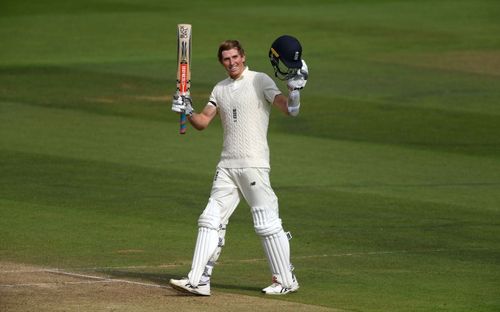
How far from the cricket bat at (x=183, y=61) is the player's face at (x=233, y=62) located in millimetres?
338

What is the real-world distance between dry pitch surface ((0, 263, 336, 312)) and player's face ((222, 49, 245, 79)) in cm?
180

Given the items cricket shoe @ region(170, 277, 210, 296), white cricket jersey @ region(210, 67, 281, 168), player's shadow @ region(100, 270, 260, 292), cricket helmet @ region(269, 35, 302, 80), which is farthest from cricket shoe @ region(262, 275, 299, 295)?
cricket helmet @ region(269, 35, 302, 80)

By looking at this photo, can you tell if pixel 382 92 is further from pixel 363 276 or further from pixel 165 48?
pixel 363 276

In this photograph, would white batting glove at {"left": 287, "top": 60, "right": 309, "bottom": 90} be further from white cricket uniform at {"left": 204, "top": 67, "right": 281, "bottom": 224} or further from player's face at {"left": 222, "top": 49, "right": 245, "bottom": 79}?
player's face at {"left": 222, "top": 49, "right": 245, "bottom": 79}

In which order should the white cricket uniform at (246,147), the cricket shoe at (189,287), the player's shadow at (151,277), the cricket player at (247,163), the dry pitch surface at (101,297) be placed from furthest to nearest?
the player's shadow at (151,277) < the white cricket uniform at (246,147) < the cricket player at (247,163) < the cricket shoe at (189,287) < the dry pitch surface at (101,297)

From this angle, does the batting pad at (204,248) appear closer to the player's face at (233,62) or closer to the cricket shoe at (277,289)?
the cricket shoe at (277,289)

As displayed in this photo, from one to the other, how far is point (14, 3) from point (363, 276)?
25.8 metres

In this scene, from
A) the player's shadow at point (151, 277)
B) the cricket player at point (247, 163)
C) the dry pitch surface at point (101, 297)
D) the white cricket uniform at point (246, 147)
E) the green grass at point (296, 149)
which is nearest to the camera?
the dry pitch surface at point (101, 297)

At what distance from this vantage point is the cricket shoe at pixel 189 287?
1115 cm

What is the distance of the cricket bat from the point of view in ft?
37.8

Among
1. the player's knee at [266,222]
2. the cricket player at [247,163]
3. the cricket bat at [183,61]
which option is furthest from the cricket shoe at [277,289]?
the cricket bat at [183,61]

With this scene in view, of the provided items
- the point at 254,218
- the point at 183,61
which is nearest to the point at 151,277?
the point at 254,218

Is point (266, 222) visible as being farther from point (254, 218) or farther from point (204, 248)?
point (204, 248)

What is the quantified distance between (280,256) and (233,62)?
5.31 ft
